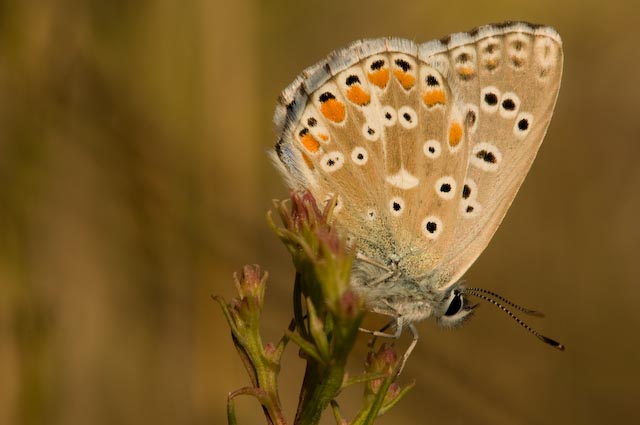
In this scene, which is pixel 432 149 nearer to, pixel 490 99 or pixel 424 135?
pixel 424 135

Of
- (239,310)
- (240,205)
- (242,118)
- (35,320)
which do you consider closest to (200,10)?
(242,118)

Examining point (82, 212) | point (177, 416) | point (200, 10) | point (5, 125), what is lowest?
point (177, 416)

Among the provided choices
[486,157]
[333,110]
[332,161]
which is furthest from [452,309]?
[333,110]

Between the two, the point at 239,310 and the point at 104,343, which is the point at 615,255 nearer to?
the point at 104,343

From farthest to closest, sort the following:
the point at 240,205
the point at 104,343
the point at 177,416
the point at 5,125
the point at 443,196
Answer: the point at 240,205 < the point at 104,343 < the point at 177,416 < the point at 5,125 < the point at 443,196

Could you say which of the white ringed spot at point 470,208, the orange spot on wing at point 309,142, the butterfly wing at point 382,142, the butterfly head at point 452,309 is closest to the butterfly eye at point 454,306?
the butterfly head at point 452,309
